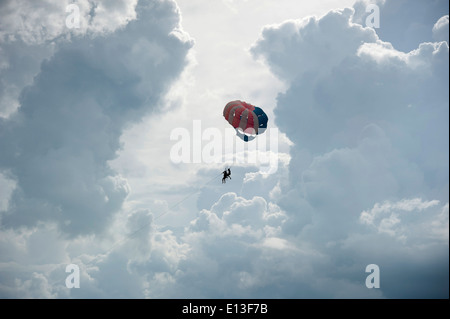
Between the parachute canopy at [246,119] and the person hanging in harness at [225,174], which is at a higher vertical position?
the parachute canopy at [246,119]

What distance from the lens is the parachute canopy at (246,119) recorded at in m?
65.1

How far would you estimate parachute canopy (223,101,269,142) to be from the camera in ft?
213

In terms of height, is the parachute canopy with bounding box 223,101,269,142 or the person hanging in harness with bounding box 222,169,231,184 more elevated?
the parachute canopy with bounding box 223,101,269,142

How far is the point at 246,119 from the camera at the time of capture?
64.8 metres
